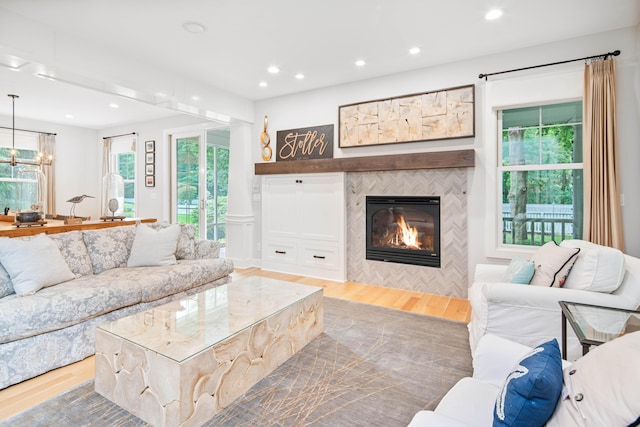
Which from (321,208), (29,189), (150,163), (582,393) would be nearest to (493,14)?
(321,208)

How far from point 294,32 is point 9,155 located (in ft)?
22.1

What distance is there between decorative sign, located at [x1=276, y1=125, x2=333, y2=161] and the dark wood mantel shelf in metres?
0.17

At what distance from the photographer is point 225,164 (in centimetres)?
605

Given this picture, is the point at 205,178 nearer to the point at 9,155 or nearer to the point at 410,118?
the point at 410,118

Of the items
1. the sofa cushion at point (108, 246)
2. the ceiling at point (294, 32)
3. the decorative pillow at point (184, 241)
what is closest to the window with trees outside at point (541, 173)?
the ceiling at point (294, 32)

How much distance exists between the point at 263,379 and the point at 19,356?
61.5 inches

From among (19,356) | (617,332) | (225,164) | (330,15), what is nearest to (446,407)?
(617,332)

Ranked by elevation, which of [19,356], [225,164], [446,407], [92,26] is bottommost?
[19,356]

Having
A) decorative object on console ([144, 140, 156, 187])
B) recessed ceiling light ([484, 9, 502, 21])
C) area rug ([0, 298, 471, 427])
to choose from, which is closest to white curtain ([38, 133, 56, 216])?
decorative object on console ([144, 140, 156, 187])

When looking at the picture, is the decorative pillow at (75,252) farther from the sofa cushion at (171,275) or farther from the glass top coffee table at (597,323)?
the glass top coffee table at (597,323)

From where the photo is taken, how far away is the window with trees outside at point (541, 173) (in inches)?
133

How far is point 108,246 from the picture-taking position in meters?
3.27

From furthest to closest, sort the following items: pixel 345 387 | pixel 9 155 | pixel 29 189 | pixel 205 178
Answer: pixel 29 189
pixel 9 155
pixel 205 178
pixel 345 387

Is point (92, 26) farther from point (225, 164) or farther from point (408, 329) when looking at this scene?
point (408, 329)
